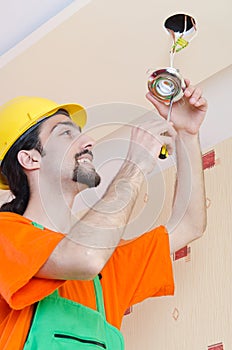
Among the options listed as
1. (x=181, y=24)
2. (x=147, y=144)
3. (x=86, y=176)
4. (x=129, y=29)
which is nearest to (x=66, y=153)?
(x=86, y=176)

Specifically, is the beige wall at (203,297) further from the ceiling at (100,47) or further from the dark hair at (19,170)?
the dark hair at (19,170)

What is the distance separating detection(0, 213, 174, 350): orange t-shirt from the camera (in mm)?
1288

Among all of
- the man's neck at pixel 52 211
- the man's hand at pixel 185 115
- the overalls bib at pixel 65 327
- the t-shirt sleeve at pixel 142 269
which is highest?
the man's hand at pixel 185 115

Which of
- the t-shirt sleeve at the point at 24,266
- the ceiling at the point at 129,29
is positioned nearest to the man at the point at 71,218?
the t-shirt sleeve at the point at 24,266

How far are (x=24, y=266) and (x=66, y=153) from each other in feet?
1.10

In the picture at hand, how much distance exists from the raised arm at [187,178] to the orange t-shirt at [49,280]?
45 mm

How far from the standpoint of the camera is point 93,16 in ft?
6.57

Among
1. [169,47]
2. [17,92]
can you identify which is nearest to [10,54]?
[17,92]

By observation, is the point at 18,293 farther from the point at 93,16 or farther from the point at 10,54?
the point at 10,54

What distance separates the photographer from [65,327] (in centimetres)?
138

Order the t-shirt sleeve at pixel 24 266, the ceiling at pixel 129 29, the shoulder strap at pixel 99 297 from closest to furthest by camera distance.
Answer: the t-shirt sleeve at pixel 24 266 → the shoulder strap at pixel 99 297 → the ceiling at pixel 129 29

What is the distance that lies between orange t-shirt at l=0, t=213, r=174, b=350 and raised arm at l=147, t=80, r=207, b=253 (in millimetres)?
45

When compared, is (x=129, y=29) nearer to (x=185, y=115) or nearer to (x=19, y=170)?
(x=185, y=115)

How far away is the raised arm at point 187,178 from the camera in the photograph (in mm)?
1588
